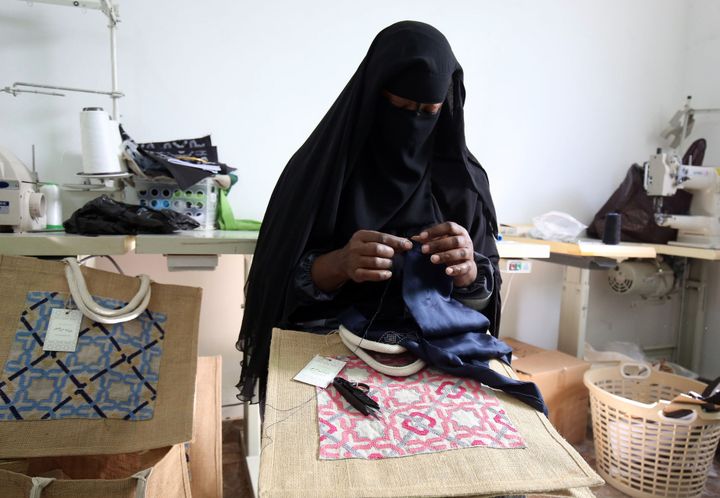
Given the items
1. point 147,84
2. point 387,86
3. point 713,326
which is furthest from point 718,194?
point 147,84

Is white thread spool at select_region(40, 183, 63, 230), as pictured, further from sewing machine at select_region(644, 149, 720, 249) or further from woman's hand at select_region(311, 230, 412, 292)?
sewing machine at select_region(644, 149, 720, 249)

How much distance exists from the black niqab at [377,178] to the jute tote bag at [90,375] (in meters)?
0.20

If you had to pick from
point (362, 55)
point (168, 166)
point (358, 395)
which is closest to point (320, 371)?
point (358, 395)

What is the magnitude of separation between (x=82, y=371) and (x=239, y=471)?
1.02 metres

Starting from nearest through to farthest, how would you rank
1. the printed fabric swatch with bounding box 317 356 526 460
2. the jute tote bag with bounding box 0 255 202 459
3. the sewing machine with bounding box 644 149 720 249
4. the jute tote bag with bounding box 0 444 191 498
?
the printed fabric swatch with bounding box 317 356 526 460 < the jute tote bag with bounding box 0 444 191 498 < the jute tote bag with bounding box 0 255 202 459 < the sewing machine with bounding box 644 149 720 249

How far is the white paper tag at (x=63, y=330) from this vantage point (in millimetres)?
1069

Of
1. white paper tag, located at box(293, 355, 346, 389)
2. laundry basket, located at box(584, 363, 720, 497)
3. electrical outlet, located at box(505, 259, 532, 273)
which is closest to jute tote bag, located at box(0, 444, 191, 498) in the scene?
white paper tag, located at box(293, 355, 346, 389)

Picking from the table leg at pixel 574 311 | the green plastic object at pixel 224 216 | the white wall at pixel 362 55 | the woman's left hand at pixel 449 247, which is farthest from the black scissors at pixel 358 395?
the table leg at pixel 574 311

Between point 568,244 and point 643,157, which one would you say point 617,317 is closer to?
point 643,157

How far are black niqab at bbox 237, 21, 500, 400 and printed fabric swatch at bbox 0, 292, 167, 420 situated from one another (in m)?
0.26

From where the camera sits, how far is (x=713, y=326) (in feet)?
9.26

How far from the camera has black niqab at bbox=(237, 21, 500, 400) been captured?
111 cm

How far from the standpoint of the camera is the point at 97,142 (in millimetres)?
1597

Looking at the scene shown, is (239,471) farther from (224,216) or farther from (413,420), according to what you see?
(413,420)
